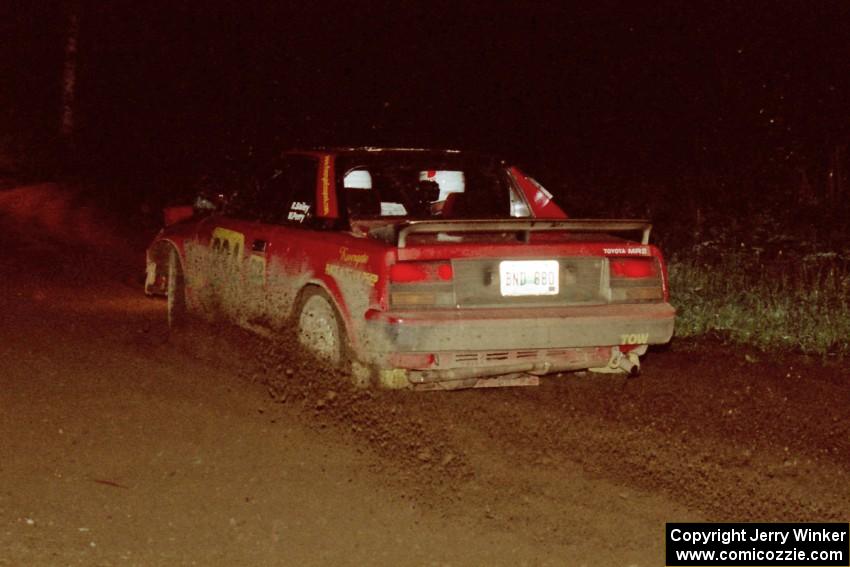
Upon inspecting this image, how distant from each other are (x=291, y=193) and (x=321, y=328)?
1.13 meters

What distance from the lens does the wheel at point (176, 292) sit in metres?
9.07

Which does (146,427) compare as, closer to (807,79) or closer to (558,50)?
(807,79)

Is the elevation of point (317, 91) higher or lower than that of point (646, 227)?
higher

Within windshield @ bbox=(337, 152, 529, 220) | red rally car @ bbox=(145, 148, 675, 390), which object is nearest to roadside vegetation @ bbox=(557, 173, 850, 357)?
windshield @ bbox=(337, 152, 529, 220)

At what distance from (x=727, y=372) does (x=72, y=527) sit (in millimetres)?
4720

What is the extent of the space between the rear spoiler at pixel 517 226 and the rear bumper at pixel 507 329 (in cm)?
42

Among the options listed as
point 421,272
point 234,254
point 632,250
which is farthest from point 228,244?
point 632,250

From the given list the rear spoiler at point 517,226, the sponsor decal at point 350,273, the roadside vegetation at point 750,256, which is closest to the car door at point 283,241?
the sponsor decal at point 350,273

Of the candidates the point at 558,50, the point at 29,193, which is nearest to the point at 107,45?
the point at 29,193

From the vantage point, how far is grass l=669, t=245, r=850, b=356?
905cm

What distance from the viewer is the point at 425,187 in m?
7.70

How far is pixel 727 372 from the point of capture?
803 cm

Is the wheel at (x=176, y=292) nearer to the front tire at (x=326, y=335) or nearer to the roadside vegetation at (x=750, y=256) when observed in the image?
the front tire at (x=326, y=335)

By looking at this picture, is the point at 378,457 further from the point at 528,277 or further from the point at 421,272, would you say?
the point at 528,277
